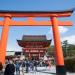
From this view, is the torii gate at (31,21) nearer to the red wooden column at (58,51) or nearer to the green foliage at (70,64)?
the red wooden column at (58,51)

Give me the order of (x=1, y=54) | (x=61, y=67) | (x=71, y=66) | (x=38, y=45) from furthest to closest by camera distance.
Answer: (x=38, y=45) < (x=71, y=66) < (x=1, y=54) < (x=61, y=67)

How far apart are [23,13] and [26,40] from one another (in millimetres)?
32511

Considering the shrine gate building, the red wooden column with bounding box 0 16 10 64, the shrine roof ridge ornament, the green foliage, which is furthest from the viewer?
the shrine gate building

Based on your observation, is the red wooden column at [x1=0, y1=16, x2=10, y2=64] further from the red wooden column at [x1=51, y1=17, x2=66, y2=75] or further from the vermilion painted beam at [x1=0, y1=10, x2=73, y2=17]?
the red wooden column at [x1=51, y1=17, x2=66, y2=75]

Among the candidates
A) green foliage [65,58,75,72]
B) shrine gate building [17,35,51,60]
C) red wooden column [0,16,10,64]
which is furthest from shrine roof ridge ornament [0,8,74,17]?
shrine gate building [17,35,51,60]

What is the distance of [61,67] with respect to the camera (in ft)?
64.4

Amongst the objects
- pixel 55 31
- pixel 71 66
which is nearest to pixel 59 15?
pixel 55 31

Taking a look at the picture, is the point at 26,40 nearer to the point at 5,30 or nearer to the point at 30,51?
the point at 30,51


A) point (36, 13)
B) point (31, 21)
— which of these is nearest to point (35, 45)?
point (31, 21)

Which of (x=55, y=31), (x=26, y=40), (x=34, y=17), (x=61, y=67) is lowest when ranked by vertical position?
(x=61, y=67)

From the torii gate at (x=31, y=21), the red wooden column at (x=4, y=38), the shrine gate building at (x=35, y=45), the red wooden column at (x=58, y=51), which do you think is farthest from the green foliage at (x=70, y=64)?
the shrine gate building at (x=35, y=45)

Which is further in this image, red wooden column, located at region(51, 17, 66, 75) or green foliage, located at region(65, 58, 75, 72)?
green foliage, located at region(65, 58, 75, 72)

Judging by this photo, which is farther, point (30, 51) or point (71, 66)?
point (30, 51)

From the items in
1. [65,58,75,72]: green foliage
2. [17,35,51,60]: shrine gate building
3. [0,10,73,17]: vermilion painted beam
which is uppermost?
[17,35,51,60]: shrine gate building
